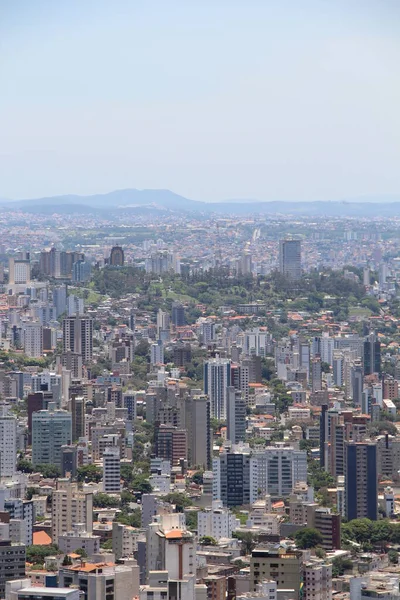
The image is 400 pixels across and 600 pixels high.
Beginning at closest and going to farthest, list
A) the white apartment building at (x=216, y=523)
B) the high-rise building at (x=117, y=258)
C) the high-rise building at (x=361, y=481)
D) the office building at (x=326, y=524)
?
the office building at (x=326, y=524) → the white apartment building at (x=216, y=523) → the high-rise building at (x=361, y=481) → the high-rise building at (x=117, y=258)

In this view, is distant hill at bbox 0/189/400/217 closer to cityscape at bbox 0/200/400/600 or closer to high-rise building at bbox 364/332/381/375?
cityscape at bbox 0/200/400/600

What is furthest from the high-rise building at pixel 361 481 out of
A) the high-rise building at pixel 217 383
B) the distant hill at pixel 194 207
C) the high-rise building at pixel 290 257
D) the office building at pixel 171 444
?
the distant hill at pixel 194 207

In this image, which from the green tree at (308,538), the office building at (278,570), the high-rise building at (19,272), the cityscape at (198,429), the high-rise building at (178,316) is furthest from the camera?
the high-rise building at (19,272)

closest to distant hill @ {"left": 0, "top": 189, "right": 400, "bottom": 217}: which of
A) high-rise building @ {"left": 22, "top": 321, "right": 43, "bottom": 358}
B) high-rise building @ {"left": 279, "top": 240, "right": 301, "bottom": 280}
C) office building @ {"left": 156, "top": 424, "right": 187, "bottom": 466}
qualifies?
high-rise building @ {"left": 279, "top": 240, "right": 301, "bottom": 280}

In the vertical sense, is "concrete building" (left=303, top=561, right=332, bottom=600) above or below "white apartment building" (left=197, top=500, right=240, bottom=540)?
above

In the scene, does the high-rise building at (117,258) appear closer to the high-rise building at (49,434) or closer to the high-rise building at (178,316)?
the high-rise building at (178,316)

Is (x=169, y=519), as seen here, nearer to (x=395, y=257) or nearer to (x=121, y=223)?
(x=395, y=257)

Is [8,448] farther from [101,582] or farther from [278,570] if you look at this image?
[101,582]
